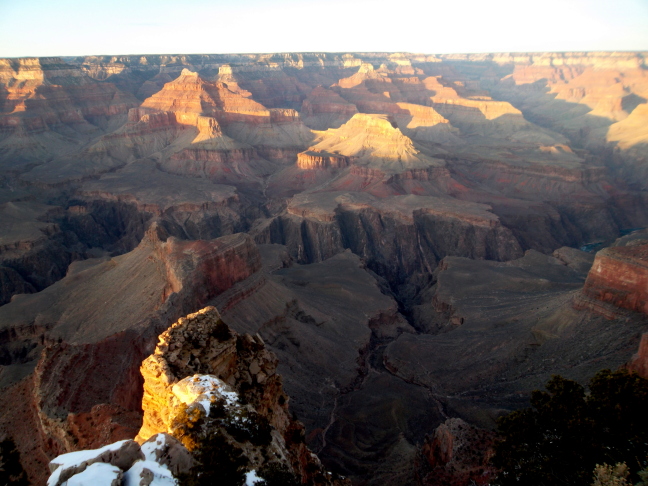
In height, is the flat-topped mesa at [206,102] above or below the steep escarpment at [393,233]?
above

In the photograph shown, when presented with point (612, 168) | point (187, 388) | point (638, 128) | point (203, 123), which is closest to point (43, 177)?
point (203, 123)

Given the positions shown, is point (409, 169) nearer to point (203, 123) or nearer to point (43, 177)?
point (203, 123)

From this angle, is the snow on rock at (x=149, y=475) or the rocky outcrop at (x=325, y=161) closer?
the snow on rock at (x=149, y=475)

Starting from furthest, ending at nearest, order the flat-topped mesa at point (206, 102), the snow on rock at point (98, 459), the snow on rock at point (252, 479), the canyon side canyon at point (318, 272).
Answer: the flat-topped mesa at point (206, 102) < the canyon side canyon at point (318, 272) < the snow on rock at point (252, 479) < the snow on rock at point (98, 459)

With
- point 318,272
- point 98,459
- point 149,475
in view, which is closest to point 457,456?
point 149,475

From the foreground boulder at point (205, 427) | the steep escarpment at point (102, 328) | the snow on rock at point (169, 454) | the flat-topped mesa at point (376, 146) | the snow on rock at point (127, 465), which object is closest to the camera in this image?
the snow on rock at point (127, 465)

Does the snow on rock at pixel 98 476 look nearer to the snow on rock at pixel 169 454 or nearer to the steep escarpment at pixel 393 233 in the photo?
the snow on rock at pixel 169 454

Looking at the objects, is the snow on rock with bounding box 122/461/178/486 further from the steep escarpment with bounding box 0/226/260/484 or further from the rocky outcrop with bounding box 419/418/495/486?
the rocky outcrop with bounding box 419/418/495/486

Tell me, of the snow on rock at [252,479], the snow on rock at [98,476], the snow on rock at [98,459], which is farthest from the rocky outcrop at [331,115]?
the snow on rock at [98,476]
